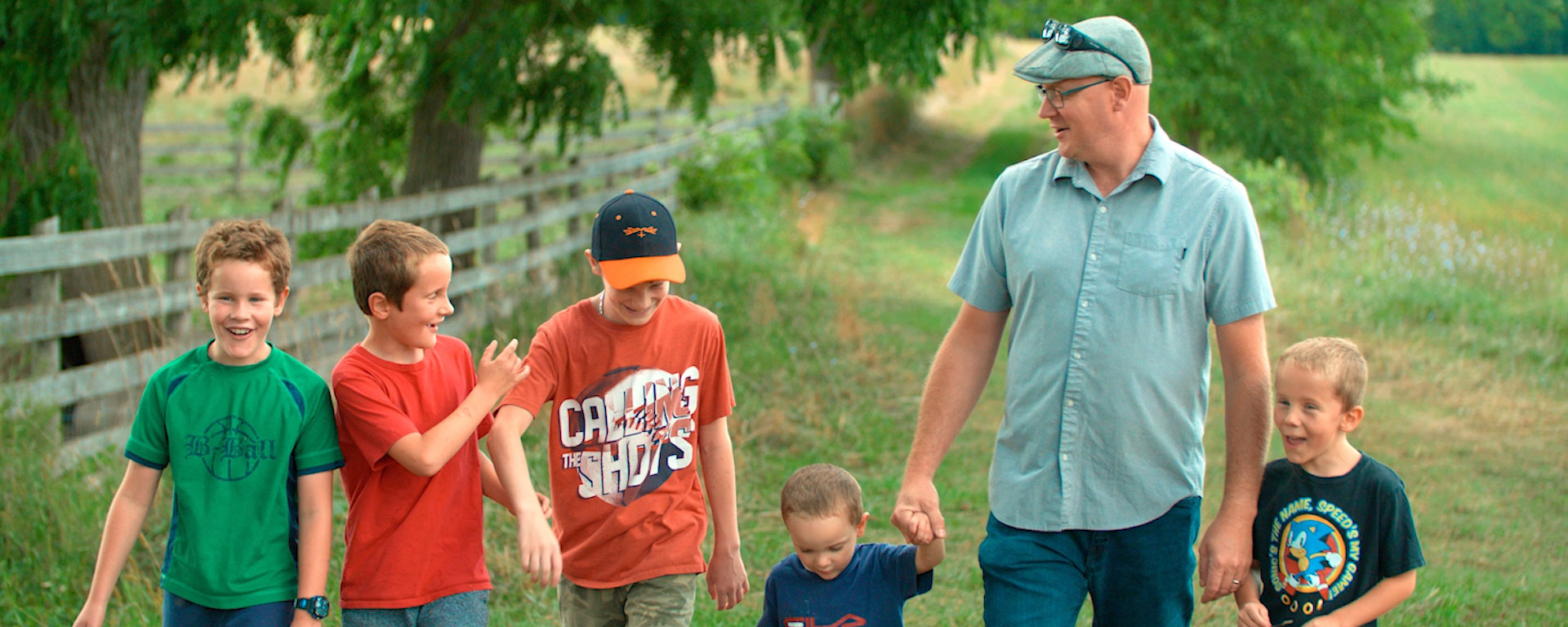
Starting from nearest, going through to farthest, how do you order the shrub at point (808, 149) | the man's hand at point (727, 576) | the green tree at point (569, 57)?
the man's hand at point (727, 576)
the green tree at point (569, 57)
the shrub at point (808, 149)

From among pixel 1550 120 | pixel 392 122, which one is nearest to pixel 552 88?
pixel 392 122

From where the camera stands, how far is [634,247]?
286cm

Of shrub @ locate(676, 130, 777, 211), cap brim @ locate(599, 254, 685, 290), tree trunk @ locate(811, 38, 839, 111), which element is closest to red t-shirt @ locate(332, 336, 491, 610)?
cap brim @ locate(599, 254, 685, 290)

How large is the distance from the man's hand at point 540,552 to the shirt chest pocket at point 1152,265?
54.5 inches

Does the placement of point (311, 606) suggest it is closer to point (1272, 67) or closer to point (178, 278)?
point (178, 278)

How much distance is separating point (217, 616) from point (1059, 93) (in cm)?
218

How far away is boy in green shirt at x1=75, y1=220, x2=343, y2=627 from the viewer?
8.47ft

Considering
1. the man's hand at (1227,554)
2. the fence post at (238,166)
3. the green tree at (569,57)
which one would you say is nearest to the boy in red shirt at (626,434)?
the man's hand at (1227,554)

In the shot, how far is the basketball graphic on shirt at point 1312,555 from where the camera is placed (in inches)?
110

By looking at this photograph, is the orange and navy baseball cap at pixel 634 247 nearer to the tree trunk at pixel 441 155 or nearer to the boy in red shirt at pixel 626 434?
the boy in red shirt at pixel 626 434

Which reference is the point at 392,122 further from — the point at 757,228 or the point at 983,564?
the point at 983,564

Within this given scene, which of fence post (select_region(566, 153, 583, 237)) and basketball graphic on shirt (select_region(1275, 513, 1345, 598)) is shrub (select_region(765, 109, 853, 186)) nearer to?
fence post (select_region(566, 153, 583, 237))

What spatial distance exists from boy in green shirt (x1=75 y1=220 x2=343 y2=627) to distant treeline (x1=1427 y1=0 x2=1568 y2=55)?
54192mm

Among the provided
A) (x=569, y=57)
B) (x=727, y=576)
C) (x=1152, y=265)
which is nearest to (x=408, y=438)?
(x=727, y=576)
